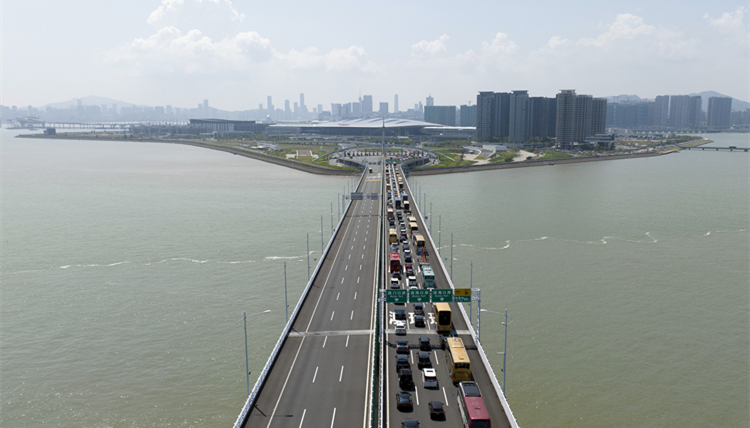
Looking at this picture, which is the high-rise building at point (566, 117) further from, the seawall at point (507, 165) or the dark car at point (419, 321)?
the dark car at point (419, 321)

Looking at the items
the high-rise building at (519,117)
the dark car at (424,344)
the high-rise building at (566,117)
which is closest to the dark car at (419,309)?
the dark car at (424,344)

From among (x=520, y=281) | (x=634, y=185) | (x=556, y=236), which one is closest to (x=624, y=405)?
(x=520, y=281)

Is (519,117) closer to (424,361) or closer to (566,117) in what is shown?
(566,117)

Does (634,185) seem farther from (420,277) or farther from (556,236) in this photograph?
(420,277)

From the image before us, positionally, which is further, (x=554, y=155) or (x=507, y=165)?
(x=554, y=155)

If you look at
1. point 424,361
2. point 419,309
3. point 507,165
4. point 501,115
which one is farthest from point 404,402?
point 501,115
